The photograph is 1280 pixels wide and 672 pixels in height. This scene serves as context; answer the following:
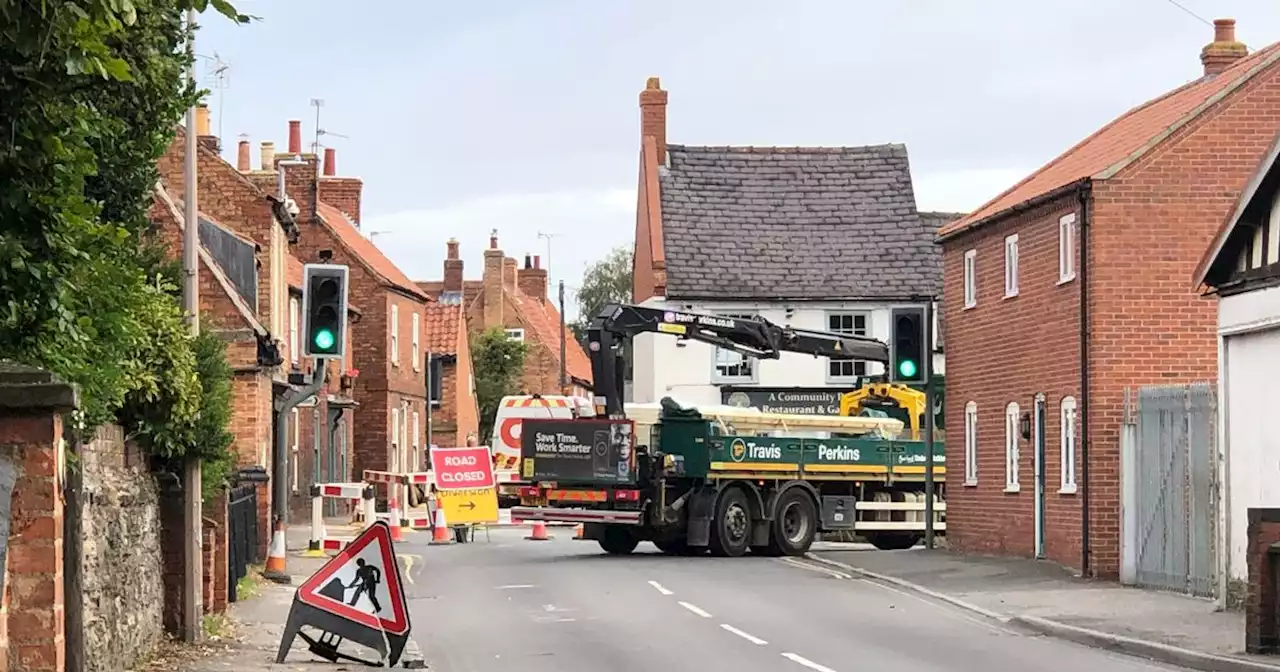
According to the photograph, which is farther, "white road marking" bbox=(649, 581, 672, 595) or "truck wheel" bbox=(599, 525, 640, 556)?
"truck wheel" bbox=(599, 525, 640, 556)

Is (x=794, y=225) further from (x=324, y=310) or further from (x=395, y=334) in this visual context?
(x=324, y=310)

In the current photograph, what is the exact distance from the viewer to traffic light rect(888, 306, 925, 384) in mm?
28219

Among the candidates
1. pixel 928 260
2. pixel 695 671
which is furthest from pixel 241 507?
pixel 928 260

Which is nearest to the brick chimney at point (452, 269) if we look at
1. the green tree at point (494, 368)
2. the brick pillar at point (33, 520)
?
the green tree at point (494, 368)

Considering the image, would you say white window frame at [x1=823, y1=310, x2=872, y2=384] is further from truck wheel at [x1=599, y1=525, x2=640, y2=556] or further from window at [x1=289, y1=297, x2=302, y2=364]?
truck wheel at [x1=599, y1=525, x2=640, y2=556]

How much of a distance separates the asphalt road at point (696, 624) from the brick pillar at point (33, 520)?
733 centimetres

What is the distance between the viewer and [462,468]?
3784 centimetres

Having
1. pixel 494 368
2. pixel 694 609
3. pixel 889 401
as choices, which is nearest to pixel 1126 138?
pixel 889 401

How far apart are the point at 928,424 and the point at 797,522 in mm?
2928

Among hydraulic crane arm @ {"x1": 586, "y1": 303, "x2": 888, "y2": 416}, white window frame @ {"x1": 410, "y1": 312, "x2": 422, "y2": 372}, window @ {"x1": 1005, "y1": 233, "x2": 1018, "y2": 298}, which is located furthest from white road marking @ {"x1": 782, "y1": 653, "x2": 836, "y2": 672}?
white window frame @ {"x1": 410, "y1": 312, "x2": 422, "y2": 372}

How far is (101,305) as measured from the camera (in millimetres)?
12531

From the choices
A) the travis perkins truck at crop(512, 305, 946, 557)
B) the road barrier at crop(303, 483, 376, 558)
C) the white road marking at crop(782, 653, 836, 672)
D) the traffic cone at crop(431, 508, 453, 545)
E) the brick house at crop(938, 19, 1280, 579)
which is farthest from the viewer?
the traffic cone at crop(431, 508, 453, 545)

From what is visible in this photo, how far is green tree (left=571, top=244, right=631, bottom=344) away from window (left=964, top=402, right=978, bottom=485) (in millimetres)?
69314

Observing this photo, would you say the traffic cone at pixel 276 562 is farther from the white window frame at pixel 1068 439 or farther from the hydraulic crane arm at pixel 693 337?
the white window frame at pixel 1068 439
